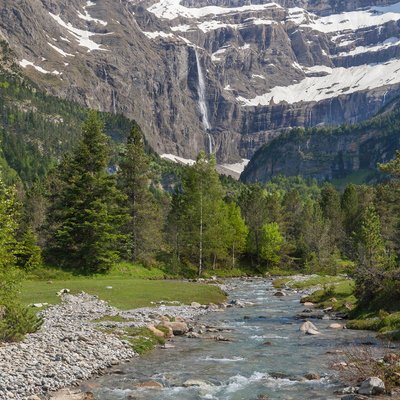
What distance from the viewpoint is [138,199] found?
76125mm

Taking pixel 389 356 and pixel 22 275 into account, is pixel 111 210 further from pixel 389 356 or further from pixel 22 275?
pixel 389 356

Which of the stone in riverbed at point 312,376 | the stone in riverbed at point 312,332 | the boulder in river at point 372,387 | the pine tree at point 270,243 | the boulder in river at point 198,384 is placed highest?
the pine tree at point 270,243

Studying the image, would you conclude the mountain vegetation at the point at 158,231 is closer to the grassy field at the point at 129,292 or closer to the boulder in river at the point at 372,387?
the grassy field at the point at 129,292

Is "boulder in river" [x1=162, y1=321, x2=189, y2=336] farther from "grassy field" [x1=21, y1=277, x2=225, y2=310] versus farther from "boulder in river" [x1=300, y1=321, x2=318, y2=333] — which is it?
"boulder in river" [x1=300, y1=321, x2=318, y2=333]

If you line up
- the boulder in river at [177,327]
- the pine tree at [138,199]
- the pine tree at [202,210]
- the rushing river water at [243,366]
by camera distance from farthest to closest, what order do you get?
the pine tree at [202,210] < the pine tree at [138,199] < the boulder in river at [177,327] < the rushing river water at [243,366]

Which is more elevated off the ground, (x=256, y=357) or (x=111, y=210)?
(x=111, y=210)

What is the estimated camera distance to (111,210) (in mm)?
69062

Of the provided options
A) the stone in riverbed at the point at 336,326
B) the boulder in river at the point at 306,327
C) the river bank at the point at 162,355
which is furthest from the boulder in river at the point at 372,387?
the stone in riverbed at the point at 336,326

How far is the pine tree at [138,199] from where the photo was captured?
74.2m

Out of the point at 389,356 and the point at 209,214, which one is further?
the point at 209,214

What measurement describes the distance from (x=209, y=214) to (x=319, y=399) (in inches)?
2347

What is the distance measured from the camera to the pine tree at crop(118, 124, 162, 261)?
2923 inches

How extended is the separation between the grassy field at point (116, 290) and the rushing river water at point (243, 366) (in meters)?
9.52

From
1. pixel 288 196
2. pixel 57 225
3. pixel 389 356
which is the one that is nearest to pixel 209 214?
pixel 57 225
